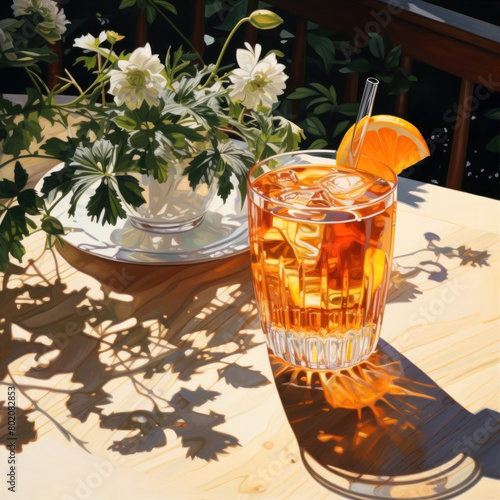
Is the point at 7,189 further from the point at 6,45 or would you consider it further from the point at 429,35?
the point at 429,35

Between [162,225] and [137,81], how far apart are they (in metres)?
0.23

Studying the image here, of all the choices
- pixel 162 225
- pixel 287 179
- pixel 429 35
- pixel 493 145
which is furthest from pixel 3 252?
pixel 493 145

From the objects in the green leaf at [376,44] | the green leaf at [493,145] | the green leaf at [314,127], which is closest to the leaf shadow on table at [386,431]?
the green leaf at [314,127]

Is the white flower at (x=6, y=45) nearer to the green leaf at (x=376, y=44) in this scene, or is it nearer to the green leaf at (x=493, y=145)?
the green leaf at (x=376, y=44)

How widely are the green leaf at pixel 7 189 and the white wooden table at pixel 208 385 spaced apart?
0.14 m

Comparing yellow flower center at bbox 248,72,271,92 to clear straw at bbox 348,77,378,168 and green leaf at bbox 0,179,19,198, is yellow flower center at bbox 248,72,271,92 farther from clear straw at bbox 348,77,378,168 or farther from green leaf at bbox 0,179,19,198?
green leaf at bbox 0,179,19,198

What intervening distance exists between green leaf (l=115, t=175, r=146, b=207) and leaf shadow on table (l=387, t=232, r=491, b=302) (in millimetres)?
355

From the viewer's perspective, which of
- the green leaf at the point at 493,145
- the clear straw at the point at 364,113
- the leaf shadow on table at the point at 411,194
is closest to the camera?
the clear straw at the point at 364,113

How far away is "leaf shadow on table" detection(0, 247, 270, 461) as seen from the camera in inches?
30.4

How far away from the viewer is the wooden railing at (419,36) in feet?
5.17

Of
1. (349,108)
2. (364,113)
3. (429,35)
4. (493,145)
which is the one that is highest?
(364,113)

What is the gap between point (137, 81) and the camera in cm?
91

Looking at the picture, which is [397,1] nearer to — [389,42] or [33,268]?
[389,42]

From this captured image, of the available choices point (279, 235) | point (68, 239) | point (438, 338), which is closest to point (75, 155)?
point (68, 239)
